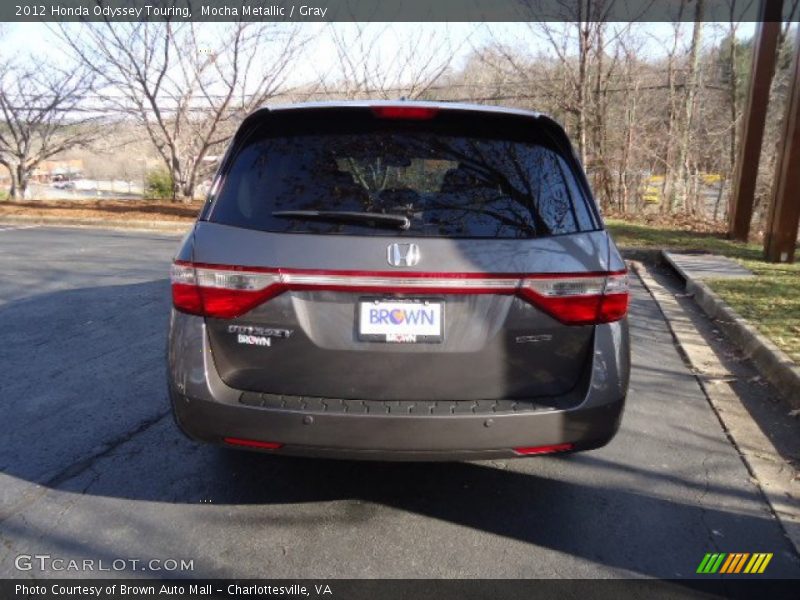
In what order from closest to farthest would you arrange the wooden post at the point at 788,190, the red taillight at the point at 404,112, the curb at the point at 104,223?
the red taillight at the point at 404,112 < the wooden post at the point at 788,190 < the curb at the point at 104,223

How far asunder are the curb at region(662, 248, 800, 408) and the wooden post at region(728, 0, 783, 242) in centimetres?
514

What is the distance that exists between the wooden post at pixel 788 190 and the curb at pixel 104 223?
11.2 meters

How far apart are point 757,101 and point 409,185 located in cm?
1087

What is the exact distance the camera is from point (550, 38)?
16125 mm

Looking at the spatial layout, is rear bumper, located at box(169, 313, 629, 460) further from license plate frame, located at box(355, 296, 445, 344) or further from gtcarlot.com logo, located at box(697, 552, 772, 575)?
gtcarlot.com logo, located at box(697, 552, 772, 575)

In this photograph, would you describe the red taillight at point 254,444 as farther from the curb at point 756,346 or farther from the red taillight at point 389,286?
the curb at point 756,346

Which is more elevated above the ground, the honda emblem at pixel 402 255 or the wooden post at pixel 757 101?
the wooden post at pixel 757 101

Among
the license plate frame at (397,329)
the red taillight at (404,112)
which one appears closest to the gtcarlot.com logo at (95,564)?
the license plate frame at (397,329)

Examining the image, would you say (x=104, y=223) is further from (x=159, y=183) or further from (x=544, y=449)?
(x=544, y=449)

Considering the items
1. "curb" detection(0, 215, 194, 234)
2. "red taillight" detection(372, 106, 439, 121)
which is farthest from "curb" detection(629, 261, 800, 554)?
"curb" detection(0, 215, 194, 234)

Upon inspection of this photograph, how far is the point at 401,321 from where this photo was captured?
90.7 inches

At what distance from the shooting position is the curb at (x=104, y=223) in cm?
1365

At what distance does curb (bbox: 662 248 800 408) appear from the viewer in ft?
13.6

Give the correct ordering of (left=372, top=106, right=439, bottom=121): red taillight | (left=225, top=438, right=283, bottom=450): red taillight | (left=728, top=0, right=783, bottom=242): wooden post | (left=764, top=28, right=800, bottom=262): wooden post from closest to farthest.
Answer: (left=225, top=438, right=283, bottom=450): red taillight < (left=372, top=106, right=439, bottom=121): red taillight < (left=764, top=28, right=800, bottom=262): wooden post < (left=728, top=0, right=783, bottom=242): wooden post
